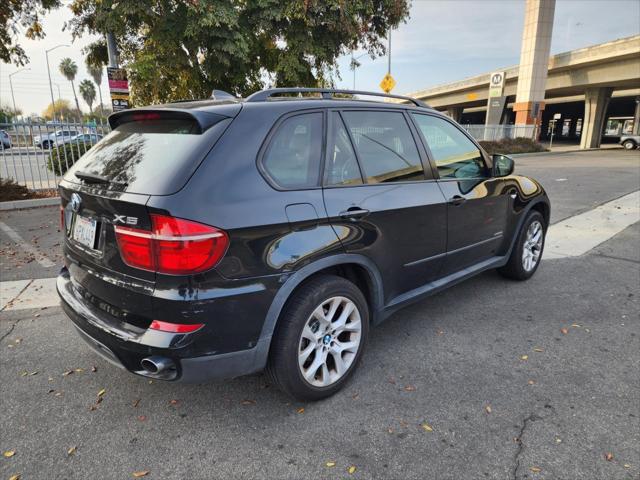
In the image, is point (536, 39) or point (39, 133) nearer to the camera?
point (39, 133)

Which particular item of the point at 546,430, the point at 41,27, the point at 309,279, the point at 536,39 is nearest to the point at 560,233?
the point at 546,430

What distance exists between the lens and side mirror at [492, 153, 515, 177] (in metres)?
3.95

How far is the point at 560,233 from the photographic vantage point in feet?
22.6

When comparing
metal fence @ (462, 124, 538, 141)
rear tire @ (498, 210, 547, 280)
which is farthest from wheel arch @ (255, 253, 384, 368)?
metal fence @ (462, 124, 538, 141)

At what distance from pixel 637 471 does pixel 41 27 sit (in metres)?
12.5

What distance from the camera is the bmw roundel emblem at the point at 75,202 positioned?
98.5 inches

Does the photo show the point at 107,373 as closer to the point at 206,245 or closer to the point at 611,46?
the point at 206,245

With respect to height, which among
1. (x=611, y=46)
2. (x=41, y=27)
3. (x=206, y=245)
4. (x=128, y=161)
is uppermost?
(x=611, y=46)

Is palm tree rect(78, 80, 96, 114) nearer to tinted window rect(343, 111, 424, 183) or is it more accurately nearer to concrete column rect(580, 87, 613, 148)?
concrete column rect(580, 87, 613, 148)

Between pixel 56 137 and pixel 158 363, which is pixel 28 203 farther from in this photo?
pixel 158 363

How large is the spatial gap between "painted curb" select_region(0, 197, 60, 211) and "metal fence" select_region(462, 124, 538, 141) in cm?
2282

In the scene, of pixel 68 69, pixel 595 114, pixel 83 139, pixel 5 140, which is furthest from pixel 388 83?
pixel 68 69

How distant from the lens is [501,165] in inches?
156

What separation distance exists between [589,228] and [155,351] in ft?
24.4
